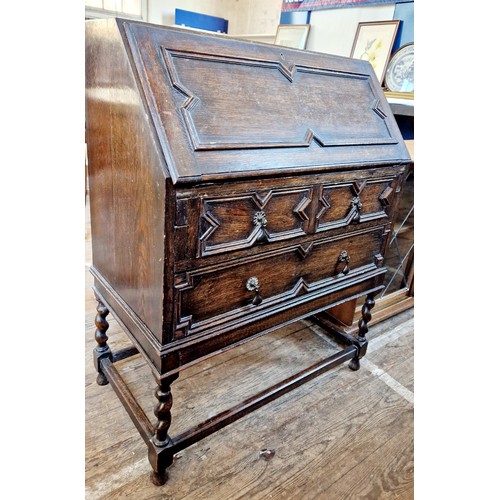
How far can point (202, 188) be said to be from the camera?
0.95 m

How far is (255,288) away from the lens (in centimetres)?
121

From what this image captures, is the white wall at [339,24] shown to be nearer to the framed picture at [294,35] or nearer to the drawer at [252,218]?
the framed picture at [294,35]

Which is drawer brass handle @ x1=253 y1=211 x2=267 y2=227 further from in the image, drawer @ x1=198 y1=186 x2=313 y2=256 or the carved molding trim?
the carved molding trim

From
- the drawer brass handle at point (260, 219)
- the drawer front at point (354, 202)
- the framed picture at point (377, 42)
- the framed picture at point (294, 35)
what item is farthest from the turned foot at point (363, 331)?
the framed picture at point (294, 35)

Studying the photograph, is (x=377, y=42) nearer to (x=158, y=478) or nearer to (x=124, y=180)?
(x=124, y=180)

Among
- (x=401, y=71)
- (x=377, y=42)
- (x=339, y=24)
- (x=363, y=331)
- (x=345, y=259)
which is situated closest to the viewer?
(x=345, y=259)

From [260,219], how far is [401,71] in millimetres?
2068

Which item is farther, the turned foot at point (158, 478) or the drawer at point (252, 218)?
the turned foot at point (158, 478)

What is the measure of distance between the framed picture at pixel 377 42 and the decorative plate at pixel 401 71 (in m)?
0.05

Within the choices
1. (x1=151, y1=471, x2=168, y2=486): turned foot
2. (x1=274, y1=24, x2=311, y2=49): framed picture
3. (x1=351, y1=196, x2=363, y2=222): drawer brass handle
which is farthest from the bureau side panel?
(x1=274, y1=24, x2=311, y2=49): framed picture

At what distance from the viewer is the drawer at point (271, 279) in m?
1.08

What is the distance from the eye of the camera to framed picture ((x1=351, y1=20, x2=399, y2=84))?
8.61 ft

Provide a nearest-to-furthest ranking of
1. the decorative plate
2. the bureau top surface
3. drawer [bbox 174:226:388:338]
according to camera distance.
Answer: the bureau top surface
drawer [bbox 174:226:388:338]
the decorative plate

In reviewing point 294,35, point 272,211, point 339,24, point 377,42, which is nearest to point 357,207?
point 272,211
